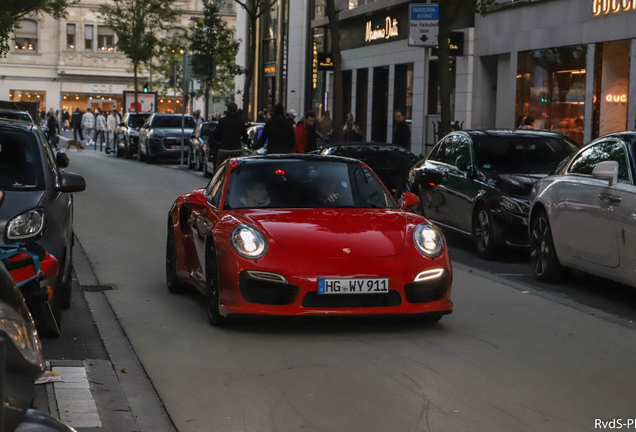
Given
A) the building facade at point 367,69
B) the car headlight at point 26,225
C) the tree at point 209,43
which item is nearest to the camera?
the car headlight at point 26,225

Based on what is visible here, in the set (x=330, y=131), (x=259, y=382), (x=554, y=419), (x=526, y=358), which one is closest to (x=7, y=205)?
(x=259, y=382)

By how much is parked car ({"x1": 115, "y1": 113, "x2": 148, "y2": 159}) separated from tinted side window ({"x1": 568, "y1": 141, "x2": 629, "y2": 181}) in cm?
3087

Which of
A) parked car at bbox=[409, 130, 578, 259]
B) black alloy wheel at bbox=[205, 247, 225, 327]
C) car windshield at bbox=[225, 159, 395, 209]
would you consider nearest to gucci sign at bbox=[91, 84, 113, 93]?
parked car at bbox=[409, 130, 578, 259]

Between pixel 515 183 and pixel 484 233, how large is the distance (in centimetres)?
70

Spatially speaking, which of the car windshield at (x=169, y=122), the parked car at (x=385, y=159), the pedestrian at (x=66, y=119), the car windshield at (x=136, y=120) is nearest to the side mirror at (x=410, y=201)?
the parked car at (x=385, y=159)

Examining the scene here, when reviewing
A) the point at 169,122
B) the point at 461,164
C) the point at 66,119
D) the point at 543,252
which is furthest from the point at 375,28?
the point at 66,119

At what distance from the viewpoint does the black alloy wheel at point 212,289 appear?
7805 mm

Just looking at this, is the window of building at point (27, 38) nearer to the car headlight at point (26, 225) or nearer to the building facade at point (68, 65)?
the building facade at point (68, 65)

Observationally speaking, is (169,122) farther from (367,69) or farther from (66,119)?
(66,119)

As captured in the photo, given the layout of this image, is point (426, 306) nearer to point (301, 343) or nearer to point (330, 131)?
point (301, 343)

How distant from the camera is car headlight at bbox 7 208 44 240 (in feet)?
24.7

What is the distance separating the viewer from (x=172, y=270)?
31.3 feet

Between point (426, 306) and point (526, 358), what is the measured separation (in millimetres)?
944

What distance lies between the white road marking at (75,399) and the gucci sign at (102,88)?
87.8 meters
